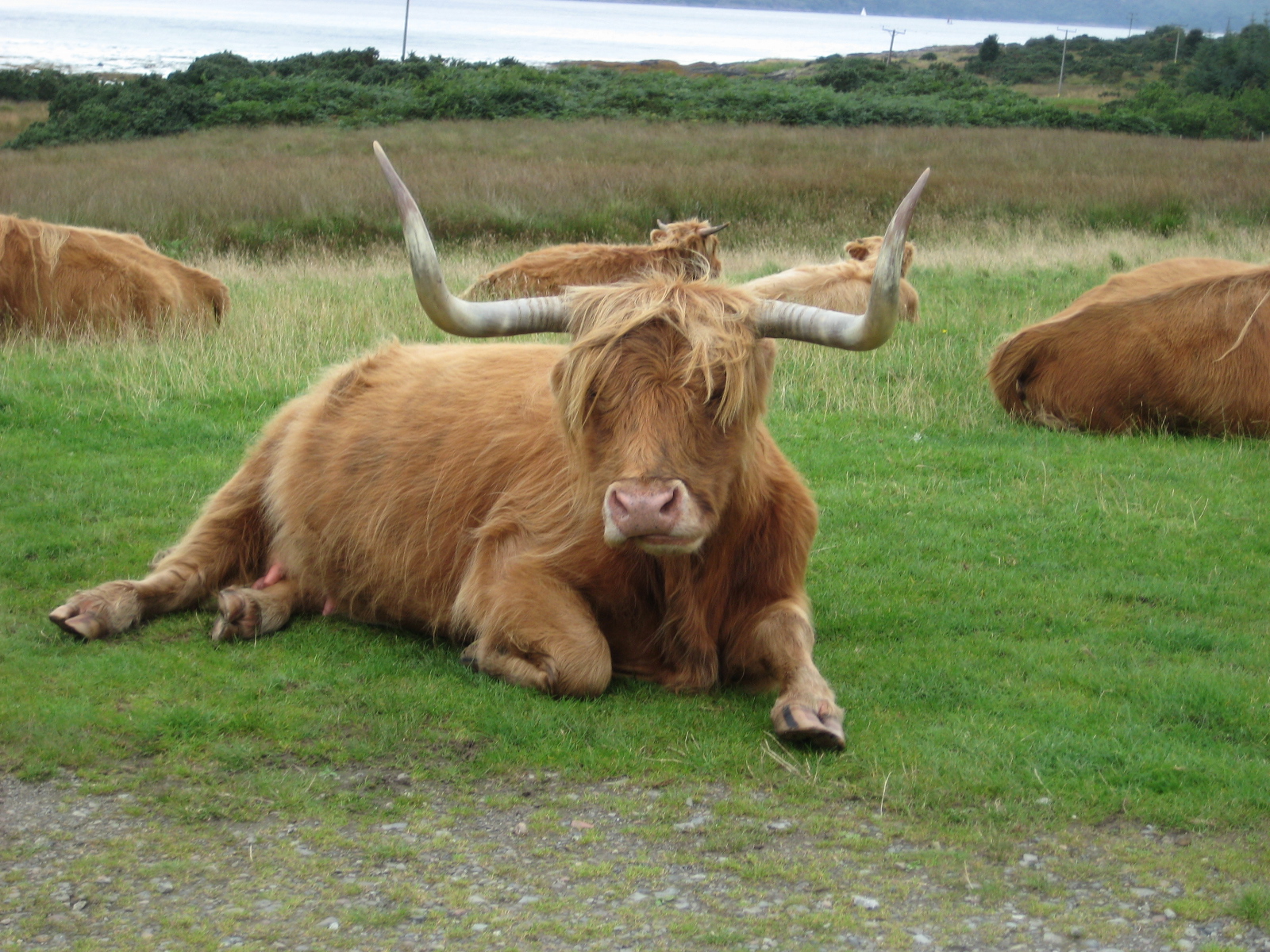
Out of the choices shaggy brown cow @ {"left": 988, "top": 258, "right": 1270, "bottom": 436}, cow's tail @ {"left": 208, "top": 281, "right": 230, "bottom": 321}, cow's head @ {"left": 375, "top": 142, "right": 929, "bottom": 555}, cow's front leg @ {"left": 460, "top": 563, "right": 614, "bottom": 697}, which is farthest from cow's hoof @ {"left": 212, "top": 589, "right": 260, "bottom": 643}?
cow's tail @ {"left": 208, "top": 281, "right": 230, "bottom": 321}

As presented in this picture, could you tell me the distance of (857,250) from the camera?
42.3 ft

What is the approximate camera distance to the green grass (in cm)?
368

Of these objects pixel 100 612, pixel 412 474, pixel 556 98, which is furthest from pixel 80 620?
pixel 556 98

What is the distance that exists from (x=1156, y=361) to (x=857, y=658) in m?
4.55

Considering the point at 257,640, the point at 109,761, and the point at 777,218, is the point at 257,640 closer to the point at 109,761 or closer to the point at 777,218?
the point at 109,761

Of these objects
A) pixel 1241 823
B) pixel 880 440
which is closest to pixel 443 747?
pixel 1241 823

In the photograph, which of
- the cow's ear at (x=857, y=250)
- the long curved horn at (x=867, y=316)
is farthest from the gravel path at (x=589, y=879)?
the cow's ear at (x=857, y=250)

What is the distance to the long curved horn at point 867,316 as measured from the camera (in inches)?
142

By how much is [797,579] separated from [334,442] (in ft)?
6.78

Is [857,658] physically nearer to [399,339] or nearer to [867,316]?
[867,316]

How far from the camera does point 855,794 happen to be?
141 inches

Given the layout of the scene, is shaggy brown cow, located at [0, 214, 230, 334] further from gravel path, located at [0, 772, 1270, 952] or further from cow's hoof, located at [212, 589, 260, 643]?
gravel path, located at [0, 772, 1270, 952]

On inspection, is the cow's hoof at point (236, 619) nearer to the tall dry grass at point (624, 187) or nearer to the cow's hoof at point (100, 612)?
the cow's hoof at point (100, 612)

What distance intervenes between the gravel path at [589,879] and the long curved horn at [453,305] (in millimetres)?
1456
